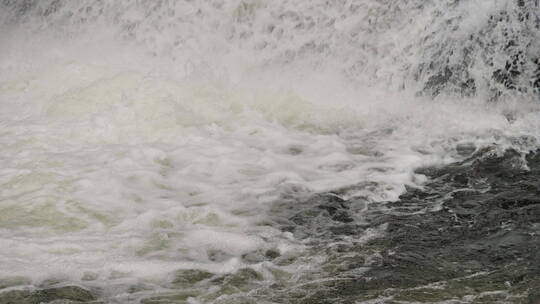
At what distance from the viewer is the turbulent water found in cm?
398

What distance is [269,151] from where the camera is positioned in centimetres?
625

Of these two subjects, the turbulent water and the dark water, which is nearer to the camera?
the dark water

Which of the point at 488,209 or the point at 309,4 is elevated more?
the point at 309,4

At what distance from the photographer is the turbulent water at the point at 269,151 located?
3982 millimetres

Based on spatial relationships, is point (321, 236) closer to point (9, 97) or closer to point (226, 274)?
point (226, 274)

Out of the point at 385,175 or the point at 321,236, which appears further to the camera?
the point at 385,175

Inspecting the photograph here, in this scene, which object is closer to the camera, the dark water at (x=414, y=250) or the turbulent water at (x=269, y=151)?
the dark water at (x=414, y=250)

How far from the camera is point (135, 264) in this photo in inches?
163

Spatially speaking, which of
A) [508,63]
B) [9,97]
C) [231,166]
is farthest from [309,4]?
[9,97]

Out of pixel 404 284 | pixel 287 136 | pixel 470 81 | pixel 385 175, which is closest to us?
pixel 404 284

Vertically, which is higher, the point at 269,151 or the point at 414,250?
the point at 269,151

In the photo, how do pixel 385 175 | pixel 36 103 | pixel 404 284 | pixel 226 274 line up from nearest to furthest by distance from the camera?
1. pixel 404 284
2. pixel 226 274
3. pixel 385 175
4. pixel 36 103

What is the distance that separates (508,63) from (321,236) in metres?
3.47

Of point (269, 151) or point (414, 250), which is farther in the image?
point (269, 151)
